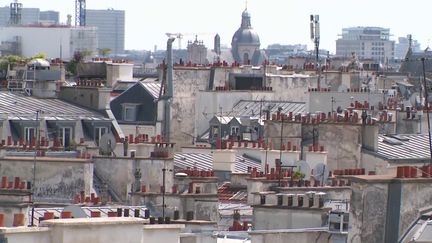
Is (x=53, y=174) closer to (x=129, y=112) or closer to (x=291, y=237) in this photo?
(x=291, y=237)

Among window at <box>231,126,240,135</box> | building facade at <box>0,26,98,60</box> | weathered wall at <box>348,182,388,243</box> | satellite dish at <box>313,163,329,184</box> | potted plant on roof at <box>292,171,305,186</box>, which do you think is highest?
weathered wall at <box>348,182,388,243</box>

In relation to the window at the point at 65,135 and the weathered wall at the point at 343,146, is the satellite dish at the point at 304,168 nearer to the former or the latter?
the weathered wall at the point at 343,146

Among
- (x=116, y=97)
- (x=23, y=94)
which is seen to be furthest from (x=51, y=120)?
(x=116, y=97)

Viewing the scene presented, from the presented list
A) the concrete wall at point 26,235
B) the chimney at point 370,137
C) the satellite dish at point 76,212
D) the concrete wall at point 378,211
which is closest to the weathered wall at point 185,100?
the chimney at point 370,137

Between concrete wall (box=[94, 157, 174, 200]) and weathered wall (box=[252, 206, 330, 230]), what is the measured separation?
35.4ft

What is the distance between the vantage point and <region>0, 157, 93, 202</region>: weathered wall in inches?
1731

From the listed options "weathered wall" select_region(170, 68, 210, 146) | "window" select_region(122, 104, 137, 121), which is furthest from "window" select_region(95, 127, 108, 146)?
"window" select_region(122, 104, 137, 121)

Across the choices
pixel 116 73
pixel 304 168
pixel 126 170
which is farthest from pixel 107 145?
pixel 116 73

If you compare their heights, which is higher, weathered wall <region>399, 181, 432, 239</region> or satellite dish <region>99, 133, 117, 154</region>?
weathered wall <region>399, 181, 432, 239</region>

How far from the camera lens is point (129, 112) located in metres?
72.6

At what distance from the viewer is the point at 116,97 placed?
243 ft

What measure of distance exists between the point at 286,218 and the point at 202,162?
20297mm

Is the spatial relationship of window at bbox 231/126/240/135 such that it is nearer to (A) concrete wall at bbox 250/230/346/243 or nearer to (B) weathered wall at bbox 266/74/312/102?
(B) weathered wall at bbox 266/74/312/102

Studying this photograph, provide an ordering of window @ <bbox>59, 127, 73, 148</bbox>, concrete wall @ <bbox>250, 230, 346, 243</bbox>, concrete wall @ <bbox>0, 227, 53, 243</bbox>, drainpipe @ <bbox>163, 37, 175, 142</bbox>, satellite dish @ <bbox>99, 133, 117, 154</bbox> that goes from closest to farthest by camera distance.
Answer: concrete wall @ <bbox>0, 227, 53, 243</bbox>, concrete wall @ <bbox>250, 230, 346, 243</bbox>, satellite dish @ <bbox>99, 133, 117, 154</bbox>, window @ <bbox>59, 127, 73, 148</bbox>, drainpipe @ <bbox>163, 37, 175, 142</bbox>
